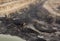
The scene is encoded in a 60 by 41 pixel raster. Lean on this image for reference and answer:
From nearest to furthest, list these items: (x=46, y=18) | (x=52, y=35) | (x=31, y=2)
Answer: (x=52, y=35), (x=46, y=18), (x=31, y=2)

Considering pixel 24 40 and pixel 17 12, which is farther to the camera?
pixel 17 12

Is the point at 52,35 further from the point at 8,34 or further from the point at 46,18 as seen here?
the point at 8,34

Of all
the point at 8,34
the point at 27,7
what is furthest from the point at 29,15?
the point at 8,34

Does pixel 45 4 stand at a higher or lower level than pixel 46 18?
higher

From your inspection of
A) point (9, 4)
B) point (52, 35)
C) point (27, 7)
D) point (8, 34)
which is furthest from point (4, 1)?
point (52, 35)

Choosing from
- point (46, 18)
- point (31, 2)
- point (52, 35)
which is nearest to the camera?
point (52, 35)

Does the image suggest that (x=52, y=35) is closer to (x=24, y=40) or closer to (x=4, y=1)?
(x=24, y=40)

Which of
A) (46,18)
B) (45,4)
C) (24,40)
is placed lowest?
(24,40)
